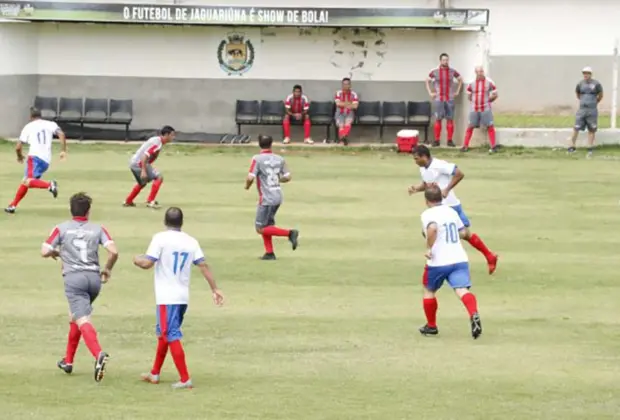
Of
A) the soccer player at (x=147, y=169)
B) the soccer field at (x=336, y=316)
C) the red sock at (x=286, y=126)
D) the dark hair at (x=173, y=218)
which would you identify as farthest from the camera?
the red sock at (x=286, y=126)

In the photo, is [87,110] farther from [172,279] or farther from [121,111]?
[172,279]

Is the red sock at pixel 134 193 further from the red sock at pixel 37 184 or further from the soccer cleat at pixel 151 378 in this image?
the soccer cleat at pixel 151 378

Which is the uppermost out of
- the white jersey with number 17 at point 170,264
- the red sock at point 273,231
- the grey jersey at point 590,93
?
A: the grey jersey at point 590,93

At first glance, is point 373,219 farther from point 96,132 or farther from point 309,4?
point 309,4

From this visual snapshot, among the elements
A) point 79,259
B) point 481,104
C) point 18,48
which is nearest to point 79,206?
point 79,259

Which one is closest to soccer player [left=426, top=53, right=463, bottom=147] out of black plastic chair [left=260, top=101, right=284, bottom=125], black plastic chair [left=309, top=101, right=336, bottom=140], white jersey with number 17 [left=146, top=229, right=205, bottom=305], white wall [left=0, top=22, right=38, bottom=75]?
black plastic chair [left=309, top=101, right=336, bottom=140]

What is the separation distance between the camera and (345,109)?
35375 mm

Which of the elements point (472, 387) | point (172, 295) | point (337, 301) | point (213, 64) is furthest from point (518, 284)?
point (213, 64)

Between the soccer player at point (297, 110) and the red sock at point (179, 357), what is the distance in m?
23.5

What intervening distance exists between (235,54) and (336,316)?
21661 millimetres

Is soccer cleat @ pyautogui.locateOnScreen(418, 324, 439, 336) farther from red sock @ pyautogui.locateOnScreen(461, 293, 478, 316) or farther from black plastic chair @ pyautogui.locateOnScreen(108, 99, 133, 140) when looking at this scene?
black plastic chair @ pyautogui.locateOnScreen(108, 99, 133, 140)

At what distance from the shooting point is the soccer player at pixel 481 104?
33844 mm

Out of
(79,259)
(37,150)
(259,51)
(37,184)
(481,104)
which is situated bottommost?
(37,184)

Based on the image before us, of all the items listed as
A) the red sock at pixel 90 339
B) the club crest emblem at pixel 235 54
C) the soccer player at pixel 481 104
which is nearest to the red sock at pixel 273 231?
the red sock at pixel 90 339
